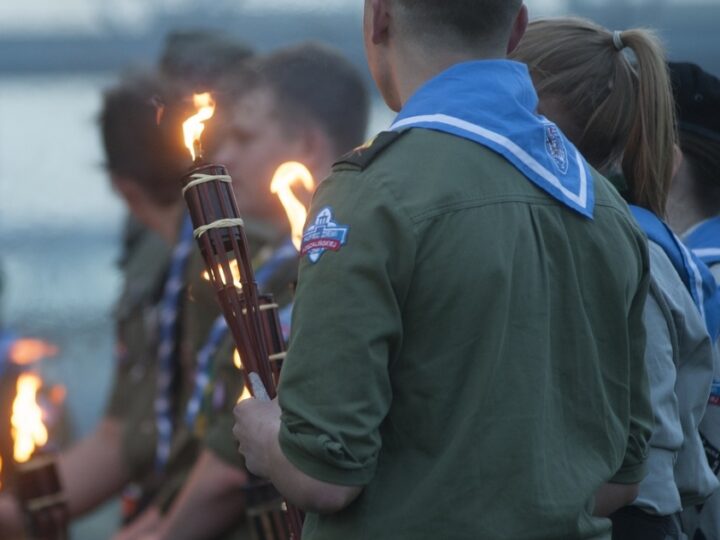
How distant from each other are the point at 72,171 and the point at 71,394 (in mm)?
1062

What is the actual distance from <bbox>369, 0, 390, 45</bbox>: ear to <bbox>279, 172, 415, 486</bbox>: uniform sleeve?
0.28 meters

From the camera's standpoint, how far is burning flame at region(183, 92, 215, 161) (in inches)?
87.3

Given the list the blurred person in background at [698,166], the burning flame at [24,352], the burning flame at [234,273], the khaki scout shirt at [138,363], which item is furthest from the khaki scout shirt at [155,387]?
the burning flame at [234,273]

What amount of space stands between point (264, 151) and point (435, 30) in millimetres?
1697

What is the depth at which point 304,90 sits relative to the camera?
3.70 meters

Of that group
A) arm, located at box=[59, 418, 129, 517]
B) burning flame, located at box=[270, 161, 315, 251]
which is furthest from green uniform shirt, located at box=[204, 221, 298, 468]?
arm, located at box=[59, 418, 129, 517]

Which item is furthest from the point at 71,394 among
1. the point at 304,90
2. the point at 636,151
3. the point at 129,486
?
the point at 636,151

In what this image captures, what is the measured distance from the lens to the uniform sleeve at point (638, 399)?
2170mm

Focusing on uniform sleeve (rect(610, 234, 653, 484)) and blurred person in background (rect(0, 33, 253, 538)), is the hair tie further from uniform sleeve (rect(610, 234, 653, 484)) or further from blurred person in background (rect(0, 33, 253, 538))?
blurred person in background (rect(0, 33, 253, 538))

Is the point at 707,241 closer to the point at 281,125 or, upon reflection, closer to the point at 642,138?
the point at 642,138

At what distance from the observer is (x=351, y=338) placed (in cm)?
183

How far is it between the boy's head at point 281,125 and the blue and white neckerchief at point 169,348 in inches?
19.6

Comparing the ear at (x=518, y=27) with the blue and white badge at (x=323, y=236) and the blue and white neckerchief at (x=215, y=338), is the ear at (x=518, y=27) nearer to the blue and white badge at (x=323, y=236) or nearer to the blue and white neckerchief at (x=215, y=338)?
the blue and white badge at (x=323, y=236)

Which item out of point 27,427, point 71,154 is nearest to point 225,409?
point 27,427
